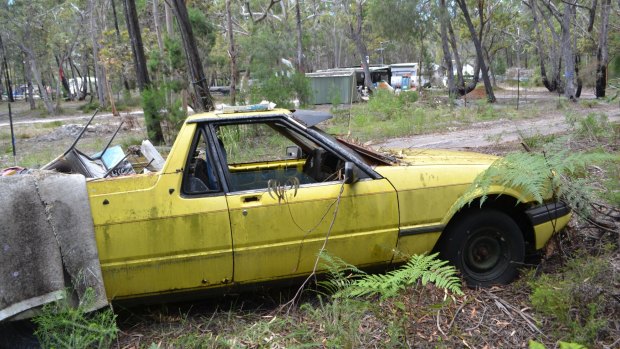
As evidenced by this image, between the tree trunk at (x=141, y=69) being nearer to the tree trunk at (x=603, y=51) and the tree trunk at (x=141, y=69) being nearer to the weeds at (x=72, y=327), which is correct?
the weeds at (x=72, y=327)

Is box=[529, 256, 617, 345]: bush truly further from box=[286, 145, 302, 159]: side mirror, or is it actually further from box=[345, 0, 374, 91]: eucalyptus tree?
box=[345, 0, 374, 91]: eucalyptus tree

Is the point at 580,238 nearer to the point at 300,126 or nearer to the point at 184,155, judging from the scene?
the point at 300,126

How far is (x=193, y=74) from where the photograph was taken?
35.6 feet

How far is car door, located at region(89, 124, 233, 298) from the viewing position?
12.1 feet

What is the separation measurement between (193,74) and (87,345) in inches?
321

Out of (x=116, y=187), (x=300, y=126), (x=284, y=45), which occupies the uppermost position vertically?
(x=284, y=45)

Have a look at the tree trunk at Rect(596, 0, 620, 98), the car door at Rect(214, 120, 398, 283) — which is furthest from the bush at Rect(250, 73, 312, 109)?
the tree trunk at Rect(596, 0, 620, 98)

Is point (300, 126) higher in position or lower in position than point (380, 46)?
lower

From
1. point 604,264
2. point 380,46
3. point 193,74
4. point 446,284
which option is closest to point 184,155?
point 446,284

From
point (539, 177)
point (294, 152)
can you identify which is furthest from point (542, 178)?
point (294, 152)

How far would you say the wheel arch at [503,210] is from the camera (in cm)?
412

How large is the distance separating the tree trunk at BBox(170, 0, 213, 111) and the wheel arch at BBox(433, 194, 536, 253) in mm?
7659

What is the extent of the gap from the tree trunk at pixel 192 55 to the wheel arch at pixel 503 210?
7.66 meters

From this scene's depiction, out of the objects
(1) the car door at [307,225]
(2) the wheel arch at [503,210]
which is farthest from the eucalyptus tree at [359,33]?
(1) the car door at [307,225]
